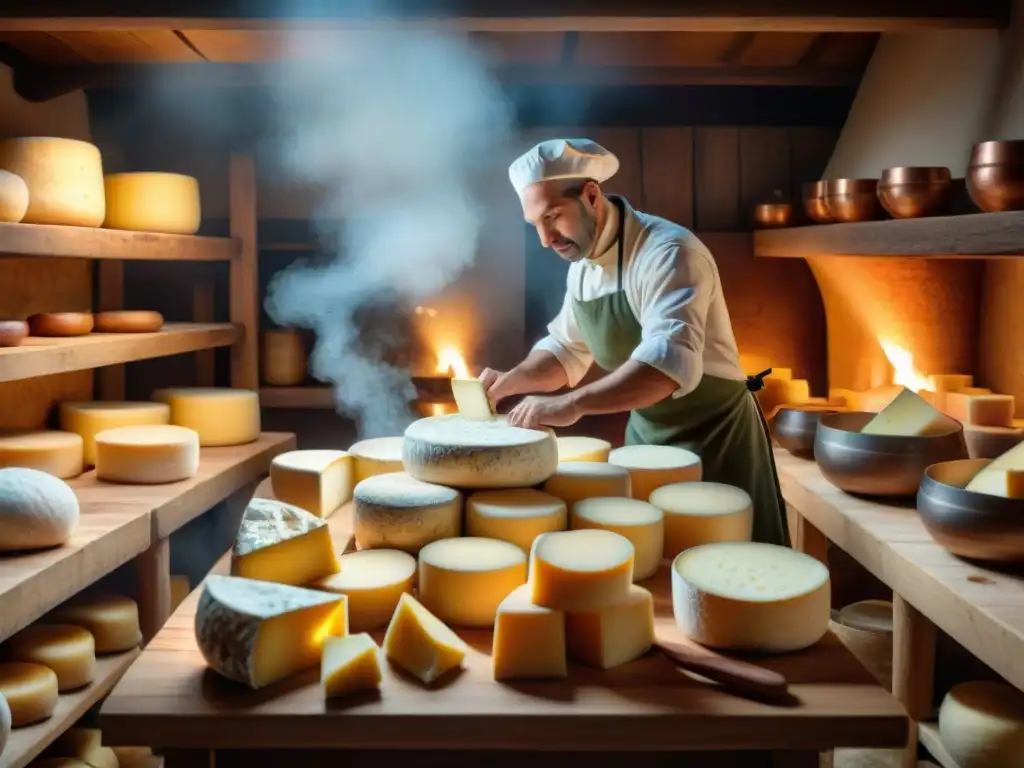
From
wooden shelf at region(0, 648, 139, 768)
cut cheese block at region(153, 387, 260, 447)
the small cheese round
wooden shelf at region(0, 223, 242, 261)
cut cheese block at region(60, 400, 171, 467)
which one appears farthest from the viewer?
cut cheese block at region(153, 387, 260, 447)

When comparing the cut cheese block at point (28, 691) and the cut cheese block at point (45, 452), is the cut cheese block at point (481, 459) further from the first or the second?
the cut cheese block at point (45, 452)

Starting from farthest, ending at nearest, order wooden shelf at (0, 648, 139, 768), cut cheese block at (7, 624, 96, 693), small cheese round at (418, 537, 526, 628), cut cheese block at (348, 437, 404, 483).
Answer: cut cheese block at (7, 624, 96, 693)
cut cheese block at (348, 437, 404, 483)
wooden shelf at (0, 648, 139, 768)
small cheese round at (418, 537, 526, 628)

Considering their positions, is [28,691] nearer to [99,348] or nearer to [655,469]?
[99,348]

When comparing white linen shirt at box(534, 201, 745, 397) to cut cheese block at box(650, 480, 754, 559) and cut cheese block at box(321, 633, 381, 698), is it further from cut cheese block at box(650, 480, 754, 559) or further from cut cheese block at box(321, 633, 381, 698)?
cut cheese block at box(321, 633, 381, 698)

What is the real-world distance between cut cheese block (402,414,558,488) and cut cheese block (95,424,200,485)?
140 cm

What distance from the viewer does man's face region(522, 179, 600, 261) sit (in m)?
2.99

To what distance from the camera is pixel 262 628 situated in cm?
166

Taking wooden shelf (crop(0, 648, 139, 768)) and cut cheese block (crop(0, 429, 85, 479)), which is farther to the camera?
cut cheese block (crop(0, 429, 85, 479))

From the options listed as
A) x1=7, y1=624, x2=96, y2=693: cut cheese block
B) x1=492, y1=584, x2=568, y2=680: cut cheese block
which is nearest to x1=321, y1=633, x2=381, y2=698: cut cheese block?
x1=492, y1=584, x2=568, y2=680: cut cheese block

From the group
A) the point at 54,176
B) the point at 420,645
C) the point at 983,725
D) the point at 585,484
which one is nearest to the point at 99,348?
the point at 54,176

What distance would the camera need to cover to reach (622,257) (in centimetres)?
311

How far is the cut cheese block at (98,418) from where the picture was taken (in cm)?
384

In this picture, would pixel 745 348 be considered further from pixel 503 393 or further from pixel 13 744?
pixel 13 744

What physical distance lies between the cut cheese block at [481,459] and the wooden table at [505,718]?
0.68 m
